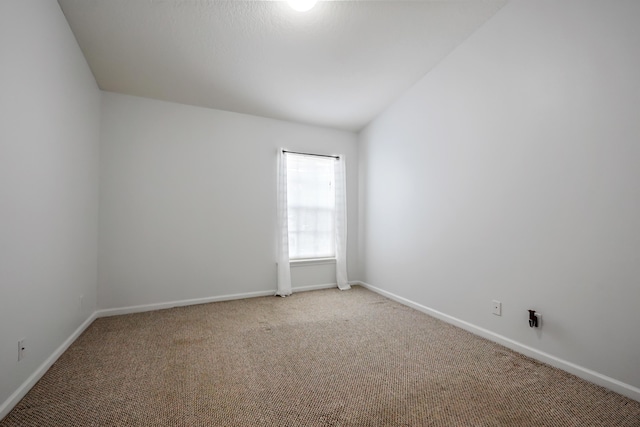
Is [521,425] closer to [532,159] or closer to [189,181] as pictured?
[532,159]

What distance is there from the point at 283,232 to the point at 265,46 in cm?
218

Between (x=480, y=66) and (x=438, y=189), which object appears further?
(x=438, y=189)

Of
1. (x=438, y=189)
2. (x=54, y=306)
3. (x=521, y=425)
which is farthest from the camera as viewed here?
(x=438, y=189)

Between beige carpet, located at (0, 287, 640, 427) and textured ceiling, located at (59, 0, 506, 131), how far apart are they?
2.54 metres

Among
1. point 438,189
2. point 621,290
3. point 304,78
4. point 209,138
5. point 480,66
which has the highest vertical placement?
point 304,78

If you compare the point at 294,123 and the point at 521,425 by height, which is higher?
the point at 294,123

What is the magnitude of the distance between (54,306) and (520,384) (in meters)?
3.21

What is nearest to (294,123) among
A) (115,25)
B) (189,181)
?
(189,181)

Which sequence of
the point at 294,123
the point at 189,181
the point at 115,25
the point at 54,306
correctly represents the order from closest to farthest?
the point at 54,306 < the point at 115,25 < the point at 189,181 < the point at 294,123

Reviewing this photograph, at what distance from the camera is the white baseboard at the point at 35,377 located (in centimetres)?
142

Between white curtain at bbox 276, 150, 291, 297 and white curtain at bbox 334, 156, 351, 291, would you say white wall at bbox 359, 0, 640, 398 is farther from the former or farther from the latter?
white curtain at bbox 276, 150, 291, 297

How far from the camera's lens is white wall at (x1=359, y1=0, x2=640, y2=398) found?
1.63 m

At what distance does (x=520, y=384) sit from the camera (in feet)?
5.57

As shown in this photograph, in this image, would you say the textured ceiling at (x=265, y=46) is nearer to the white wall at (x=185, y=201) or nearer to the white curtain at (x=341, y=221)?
the white wall at (x=185, y=201)
